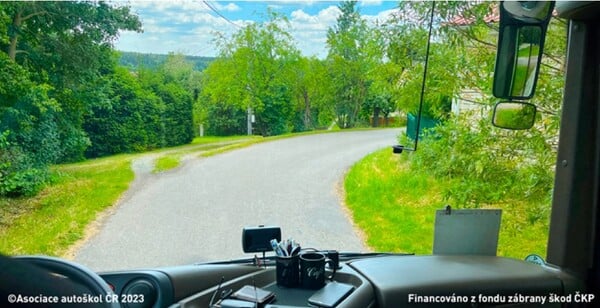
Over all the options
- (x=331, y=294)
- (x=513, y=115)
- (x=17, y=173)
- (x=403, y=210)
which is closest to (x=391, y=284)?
(x=331, y=294)

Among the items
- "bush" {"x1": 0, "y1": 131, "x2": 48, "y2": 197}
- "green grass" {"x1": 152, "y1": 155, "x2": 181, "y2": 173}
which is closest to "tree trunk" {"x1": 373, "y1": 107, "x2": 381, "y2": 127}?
"green grass" {"x1": 152, "y1": 155, "x2": 181, "y2": 173}

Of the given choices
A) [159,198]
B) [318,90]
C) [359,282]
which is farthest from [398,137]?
[159,198]

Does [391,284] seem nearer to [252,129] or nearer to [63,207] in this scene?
[252,129]

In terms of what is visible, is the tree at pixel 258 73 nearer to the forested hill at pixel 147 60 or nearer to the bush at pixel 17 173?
the forested hill at pixel 147 60

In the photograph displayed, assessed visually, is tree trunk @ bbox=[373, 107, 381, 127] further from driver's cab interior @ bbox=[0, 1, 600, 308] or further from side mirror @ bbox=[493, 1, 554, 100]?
side mirror @ bbox=[493, 1, 554, 100]

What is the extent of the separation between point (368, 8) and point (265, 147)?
84cm


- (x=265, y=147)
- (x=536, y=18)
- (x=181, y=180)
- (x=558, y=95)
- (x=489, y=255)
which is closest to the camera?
(x=536, y=18)

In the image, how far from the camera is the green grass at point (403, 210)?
2.09 m

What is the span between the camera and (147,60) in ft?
6.35

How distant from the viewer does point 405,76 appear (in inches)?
87.6

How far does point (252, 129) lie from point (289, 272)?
91 cm

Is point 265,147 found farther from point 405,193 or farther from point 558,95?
point 558,95

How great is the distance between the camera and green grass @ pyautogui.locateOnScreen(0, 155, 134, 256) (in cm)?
165

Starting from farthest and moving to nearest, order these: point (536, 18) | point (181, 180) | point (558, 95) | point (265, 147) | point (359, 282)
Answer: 1. point (265, 147)
2. point (181, 180)
3. point (558, 95)
4. point (359, 282)
5. point (536, 18)
